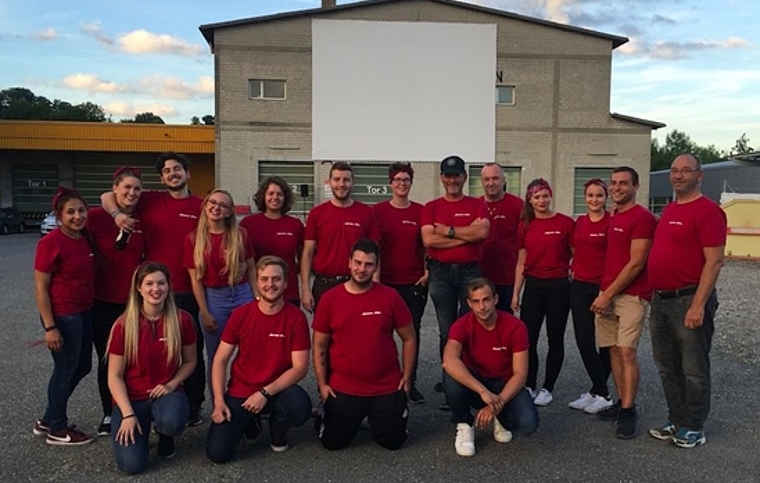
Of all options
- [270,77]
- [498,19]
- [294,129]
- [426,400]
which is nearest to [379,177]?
[294,129]

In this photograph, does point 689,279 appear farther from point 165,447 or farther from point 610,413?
point 165,447

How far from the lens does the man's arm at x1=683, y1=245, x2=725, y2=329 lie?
13.7 ft

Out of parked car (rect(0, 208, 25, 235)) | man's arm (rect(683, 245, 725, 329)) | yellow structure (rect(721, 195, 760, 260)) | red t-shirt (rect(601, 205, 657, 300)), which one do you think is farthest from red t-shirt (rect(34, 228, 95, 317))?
parked car (rect(0, 208, 25, 235))

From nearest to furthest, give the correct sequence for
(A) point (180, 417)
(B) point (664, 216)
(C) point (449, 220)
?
(A) point (180, 417), (B) point (664, 216), (C) point (449, 220)

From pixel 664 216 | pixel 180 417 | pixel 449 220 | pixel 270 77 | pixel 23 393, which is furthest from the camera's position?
pixel 270 77

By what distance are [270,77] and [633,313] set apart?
24.0 m

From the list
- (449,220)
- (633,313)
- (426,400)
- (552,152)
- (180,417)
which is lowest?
(426,400)

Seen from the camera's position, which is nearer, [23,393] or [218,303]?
[218,303]

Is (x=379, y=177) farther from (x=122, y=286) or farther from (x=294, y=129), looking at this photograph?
(x=122, y=286)

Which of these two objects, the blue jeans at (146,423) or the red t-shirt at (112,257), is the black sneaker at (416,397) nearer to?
the blue jeans at (146,423)

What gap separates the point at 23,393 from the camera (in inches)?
215

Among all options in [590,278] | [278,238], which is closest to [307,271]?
[278,238]

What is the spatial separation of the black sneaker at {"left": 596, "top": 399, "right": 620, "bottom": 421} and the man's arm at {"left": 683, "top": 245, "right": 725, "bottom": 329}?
1021mm

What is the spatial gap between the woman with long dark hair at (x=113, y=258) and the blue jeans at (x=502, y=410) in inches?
89.8
